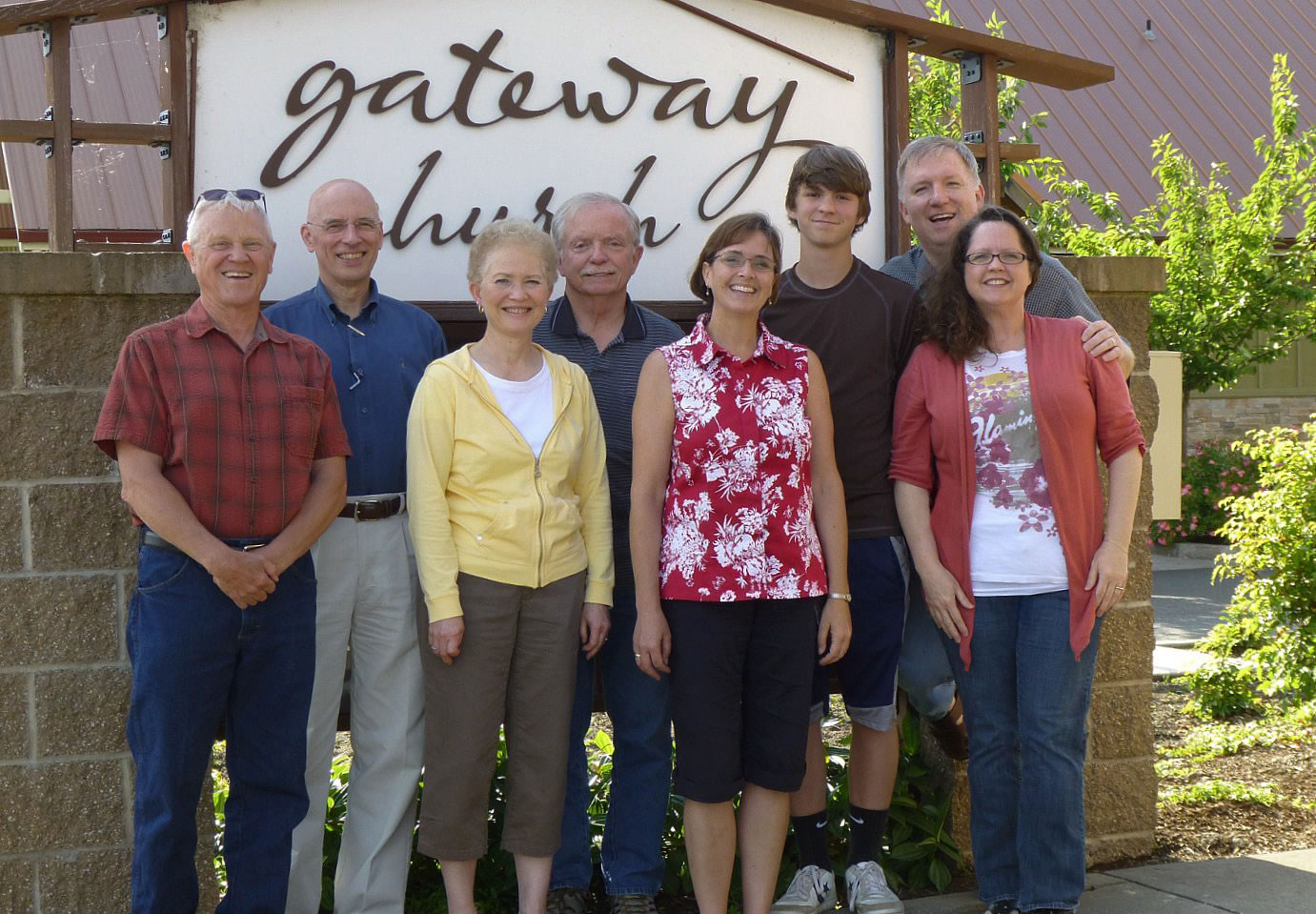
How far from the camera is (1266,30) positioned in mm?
17734

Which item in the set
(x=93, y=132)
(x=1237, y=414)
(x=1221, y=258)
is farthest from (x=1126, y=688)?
(x=1237, y=414)

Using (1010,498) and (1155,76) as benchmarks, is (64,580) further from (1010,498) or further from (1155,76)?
(1155,76)

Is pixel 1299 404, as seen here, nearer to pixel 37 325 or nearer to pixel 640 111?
pixel 640 111

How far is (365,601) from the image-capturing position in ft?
11.6

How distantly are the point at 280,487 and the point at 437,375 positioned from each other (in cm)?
47

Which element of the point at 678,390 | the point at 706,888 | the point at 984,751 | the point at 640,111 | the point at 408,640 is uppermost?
the point at 640,111

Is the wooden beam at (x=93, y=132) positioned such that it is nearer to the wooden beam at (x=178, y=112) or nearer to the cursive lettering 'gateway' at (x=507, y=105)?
the wooden beam at (x=178, y=112)

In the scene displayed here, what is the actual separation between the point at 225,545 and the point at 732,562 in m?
1.17

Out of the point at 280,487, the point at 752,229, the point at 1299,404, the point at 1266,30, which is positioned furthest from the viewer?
the point at 1266,30

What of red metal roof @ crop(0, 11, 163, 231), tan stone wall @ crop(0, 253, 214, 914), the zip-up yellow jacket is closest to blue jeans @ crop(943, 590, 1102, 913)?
the zip-up yellow jacket

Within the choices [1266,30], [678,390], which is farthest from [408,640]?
[1266,30]

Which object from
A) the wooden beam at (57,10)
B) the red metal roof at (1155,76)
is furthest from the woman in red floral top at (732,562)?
the red metal roof at (1155,76)

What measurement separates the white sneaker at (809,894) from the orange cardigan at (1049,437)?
2.46ft

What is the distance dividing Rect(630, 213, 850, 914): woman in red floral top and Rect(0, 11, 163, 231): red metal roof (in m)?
9.60
